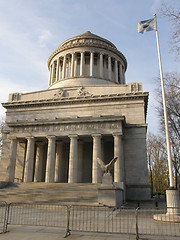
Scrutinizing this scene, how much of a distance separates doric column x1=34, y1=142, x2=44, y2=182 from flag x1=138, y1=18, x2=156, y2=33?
2366cm

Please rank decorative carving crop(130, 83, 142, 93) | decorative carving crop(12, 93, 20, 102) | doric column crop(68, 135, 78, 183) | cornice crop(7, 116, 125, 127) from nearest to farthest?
1. doric column crop(68, 135, 78, 183)
2. cornice crop(7, 116, 125, 127)
3. decorative carving crop(130, 83, 142, 93)
4. decorative carving crop(12, 93, 20, 102)

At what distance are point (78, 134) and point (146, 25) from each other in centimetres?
1666

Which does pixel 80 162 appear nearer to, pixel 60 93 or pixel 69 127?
pixel 69 127

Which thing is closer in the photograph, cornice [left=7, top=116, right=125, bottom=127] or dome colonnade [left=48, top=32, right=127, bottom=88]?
cornice [left=7, top=116, right=125, bottom=127]

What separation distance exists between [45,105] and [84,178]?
14.2 metres

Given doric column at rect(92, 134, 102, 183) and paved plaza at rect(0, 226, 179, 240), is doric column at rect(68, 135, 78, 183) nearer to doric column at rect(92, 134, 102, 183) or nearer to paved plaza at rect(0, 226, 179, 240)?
doric column at rect(92, 134, 102, 183)

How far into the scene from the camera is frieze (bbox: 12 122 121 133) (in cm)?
2947

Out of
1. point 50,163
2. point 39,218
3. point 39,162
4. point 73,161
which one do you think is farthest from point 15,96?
point 39,218

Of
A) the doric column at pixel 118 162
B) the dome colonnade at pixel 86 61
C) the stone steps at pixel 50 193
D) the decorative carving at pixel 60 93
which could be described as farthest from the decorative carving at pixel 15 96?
the doric column at pixel 118 162

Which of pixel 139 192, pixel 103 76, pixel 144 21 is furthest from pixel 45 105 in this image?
pixel 144 21

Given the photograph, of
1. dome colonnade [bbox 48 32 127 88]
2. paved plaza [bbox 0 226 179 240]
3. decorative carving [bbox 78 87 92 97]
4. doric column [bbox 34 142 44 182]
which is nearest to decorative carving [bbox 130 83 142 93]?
decorative carving [bbox 78 87 92 97]

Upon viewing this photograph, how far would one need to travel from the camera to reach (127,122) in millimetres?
34156

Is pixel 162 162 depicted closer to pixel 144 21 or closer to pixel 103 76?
pixel 103 76

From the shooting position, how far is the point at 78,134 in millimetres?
29750
